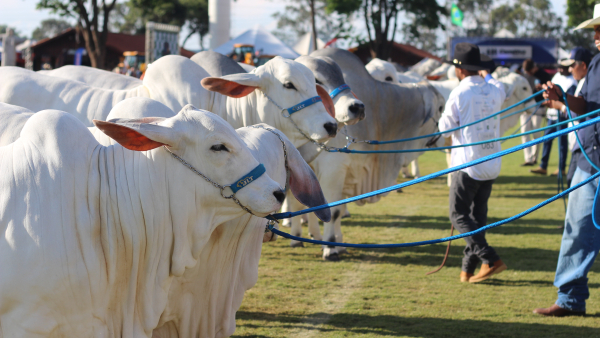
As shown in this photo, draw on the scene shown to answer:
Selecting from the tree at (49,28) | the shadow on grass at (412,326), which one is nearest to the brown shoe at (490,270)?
the shadow on grass at (412,326)

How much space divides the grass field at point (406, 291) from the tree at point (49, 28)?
9218cm

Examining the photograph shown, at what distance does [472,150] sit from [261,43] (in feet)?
67.0

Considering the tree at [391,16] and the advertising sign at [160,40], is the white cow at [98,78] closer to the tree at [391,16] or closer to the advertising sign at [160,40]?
the advertising sign at [160,40]

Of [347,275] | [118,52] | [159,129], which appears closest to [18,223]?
[159,129]

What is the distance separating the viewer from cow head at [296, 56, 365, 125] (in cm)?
509

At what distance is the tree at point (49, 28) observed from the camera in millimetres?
90294

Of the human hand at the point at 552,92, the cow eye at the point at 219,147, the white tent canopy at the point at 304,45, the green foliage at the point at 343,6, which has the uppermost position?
the green foliage at the point at 343,6

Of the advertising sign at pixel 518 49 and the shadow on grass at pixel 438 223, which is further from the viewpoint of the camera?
the advertising sign at pixel 518 49

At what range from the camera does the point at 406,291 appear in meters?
5.12

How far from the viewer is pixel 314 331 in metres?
4.19

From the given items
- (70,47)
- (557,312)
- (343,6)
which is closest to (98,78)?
(557,312)

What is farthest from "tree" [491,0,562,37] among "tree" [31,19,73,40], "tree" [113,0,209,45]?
"tree" [31,19,73,40]

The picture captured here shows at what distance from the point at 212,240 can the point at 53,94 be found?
245cm

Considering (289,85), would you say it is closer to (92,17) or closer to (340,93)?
(340,93)
